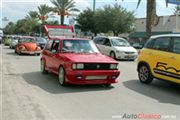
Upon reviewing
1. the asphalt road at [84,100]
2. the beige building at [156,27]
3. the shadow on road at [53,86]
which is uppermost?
the beige building at [156,27]

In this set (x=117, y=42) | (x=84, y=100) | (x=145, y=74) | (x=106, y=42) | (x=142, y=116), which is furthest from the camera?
(x=106, y=42)

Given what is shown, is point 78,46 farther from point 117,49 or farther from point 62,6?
point 62,6

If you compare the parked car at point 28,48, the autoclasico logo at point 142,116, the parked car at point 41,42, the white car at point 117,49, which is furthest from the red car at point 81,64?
the parked car at point 41,42

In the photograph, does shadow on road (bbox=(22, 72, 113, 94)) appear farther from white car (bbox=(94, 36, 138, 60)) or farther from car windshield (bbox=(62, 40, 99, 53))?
white car (bbox=(94, 36, 138, 60))

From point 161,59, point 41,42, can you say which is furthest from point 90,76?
point 41,42

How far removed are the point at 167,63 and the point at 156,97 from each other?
4.58 ft

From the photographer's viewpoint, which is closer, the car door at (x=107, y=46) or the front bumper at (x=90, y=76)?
the front bumper at (x=90, y=76)

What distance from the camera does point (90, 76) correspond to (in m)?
9.17

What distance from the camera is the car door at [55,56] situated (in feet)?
34.0

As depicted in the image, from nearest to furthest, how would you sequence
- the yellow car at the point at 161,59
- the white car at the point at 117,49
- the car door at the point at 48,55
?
1. the yellow car at the point at 161,59
2. the car door at the point at 48,55
3. the white car at the point at 117,49

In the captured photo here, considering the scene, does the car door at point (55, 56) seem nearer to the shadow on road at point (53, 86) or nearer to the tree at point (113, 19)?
the shadow on road at point (53, 86)

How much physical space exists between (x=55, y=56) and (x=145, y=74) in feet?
10.2

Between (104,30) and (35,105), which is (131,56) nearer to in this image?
(35,105)

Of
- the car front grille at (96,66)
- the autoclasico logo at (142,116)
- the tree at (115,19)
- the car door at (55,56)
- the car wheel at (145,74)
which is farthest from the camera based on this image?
the tree at (115,19)
